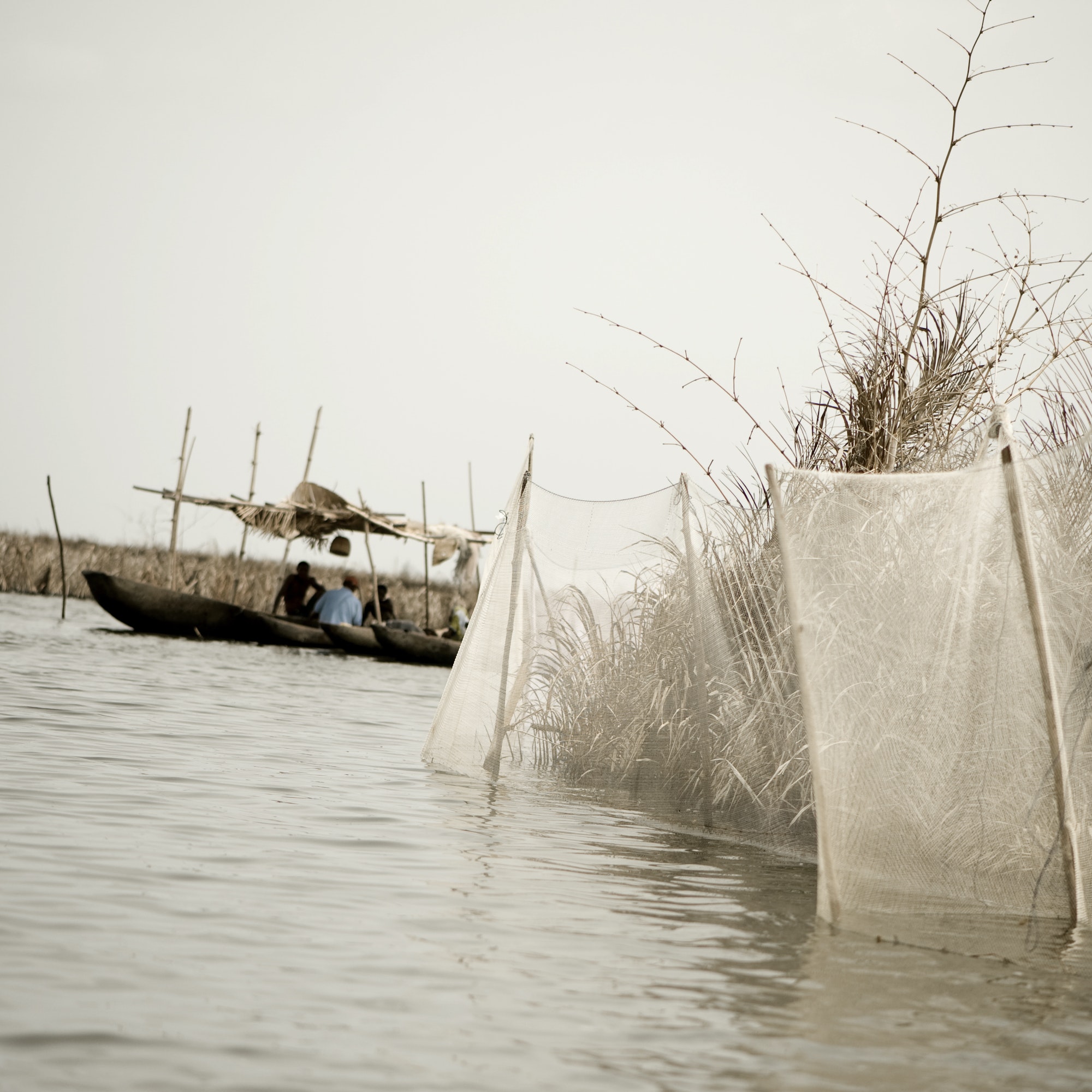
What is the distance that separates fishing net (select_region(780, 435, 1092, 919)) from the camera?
16.1 ft

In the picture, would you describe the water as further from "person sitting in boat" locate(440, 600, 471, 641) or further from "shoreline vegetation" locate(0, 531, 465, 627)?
"shoreline vegetation" locate(0, 531, 465, 627)

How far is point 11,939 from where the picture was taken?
388 cm

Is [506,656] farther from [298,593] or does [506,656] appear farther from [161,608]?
[298,593]

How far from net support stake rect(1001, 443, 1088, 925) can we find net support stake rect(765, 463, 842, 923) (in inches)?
33.7

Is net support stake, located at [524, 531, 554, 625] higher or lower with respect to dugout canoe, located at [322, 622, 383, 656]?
higher

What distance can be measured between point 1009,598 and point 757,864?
2.12 metres

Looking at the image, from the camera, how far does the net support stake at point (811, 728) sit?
471 cm

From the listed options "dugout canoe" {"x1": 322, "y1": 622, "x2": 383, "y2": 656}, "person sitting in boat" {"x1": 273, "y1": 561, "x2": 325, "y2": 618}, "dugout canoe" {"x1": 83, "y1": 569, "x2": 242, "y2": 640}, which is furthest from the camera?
"person sitting in boat" {"x1": 273, "y1": 561, "x2": 325, "y2": 618}

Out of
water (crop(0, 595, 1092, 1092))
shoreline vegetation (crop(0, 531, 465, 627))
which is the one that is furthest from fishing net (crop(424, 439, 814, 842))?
shoreline vegetation (crop(0, 531, 465, 627))

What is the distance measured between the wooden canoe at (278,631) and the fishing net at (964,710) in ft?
61.6

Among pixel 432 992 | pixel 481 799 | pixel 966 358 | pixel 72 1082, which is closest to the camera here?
pixel 72 1082

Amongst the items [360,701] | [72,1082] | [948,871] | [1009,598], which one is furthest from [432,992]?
[360,701]

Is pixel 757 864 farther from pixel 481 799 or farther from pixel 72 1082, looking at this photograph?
pixel 72 1082

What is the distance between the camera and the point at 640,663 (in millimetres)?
7754
